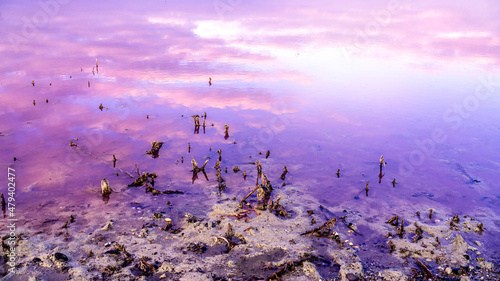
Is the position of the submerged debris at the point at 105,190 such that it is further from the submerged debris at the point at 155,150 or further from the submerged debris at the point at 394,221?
the submerged debris at the point at 394,221

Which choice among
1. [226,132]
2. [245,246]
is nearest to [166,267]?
[245,246]

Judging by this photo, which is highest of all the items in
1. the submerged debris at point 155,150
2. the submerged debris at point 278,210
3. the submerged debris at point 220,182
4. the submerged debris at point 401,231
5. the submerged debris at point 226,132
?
the submerged debris at point 226,132

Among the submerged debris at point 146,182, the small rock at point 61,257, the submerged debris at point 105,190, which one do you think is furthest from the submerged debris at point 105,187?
the small rock at point 61,257

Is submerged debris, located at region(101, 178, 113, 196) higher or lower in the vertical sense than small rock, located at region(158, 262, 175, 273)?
higher

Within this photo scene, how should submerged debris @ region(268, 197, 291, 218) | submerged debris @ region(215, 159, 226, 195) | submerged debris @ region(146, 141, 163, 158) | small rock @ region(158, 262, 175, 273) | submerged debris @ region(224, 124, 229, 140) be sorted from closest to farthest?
small rock @ region(158, 262, 175, 273), submerged debris @ region(268, 197, 291, 218), submerged debris @ region(215, 159, 226, 195), submerged debris @ region(146, 141, 163, 158), submerged debris @ region(224, 124, 229, 140)

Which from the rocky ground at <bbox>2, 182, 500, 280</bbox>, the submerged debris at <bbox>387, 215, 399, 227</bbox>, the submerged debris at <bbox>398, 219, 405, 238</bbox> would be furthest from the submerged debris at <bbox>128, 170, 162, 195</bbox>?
the submerged debris at <bbox>398, 219, 405, 238</bbox>

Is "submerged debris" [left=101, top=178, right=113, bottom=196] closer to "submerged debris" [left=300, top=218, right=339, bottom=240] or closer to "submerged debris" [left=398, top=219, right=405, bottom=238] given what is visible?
"submerged debris" [left=300, top=218, right=339, bottom=240]

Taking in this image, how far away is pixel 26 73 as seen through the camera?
20906 mm

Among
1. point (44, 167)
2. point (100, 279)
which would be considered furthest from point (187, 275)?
point (44, 167)

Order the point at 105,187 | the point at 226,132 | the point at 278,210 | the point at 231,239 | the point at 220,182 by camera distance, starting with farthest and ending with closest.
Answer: the point at 226,132
the point at 220,182
the point at 105,187
the point at 278,210
the point at 231,239

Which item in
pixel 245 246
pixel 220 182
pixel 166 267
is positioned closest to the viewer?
pixel 166 267

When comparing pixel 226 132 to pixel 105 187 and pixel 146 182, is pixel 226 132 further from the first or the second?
pixel 105 187

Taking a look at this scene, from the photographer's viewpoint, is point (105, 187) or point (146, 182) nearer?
point (105, 187)

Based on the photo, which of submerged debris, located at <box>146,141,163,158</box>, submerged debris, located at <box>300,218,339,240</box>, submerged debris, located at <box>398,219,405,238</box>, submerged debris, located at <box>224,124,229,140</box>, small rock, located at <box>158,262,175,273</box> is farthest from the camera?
submerged debris, located at <box>224,124,229,140</box>
